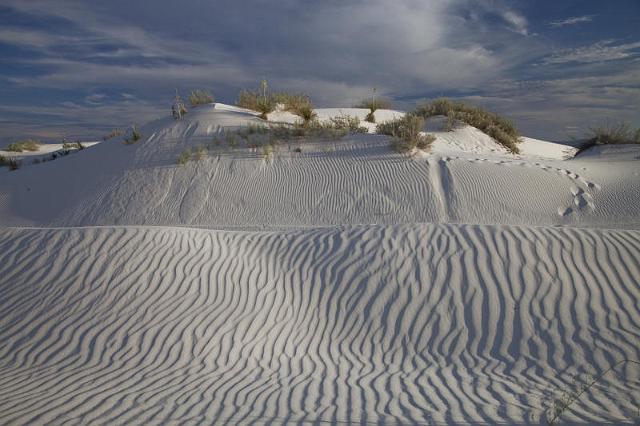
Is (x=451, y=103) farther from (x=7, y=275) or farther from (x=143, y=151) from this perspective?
(x=7, y=275)

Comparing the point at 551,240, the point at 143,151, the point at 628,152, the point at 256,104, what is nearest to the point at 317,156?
the point at 256,104

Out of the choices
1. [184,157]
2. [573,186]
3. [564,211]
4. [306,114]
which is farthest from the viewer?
[306,114]

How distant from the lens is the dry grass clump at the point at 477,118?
50.1 feet

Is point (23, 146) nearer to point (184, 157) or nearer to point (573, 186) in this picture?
point (184, 157)

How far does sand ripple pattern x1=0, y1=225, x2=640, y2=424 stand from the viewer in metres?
3.23

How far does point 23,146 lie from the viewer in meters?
22.3

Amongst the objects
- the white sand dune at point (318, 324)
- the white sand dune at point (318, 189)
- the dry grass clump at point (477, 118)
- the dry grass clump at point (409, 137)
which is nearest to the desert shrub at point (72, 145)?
the white sand dune at point (318, 189)

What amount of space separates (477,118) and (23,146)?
85.9 ft

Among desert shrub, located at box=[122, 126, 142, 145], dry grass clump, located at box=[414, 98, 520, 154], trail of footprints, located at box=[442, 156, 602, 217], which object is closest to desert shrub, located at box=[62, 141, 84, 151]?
desert shrub, located at box=[122, 126, 142, 145]

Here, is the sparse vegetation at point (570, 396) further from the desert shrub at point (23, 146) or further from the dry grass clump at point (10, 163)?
the desert shrub at point (23, 146)

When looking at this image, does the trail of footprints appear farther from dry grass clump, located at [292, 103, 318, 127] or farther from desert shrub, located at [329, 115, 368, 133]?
dry grass clump, located at [292, 103, 318, 127]

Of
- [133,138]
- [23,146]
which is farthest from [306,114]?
[23,146]

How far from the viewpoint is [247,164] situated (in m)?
11.4

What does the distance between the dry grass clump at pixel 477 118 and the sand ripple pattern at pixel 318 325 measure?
11.1 m
